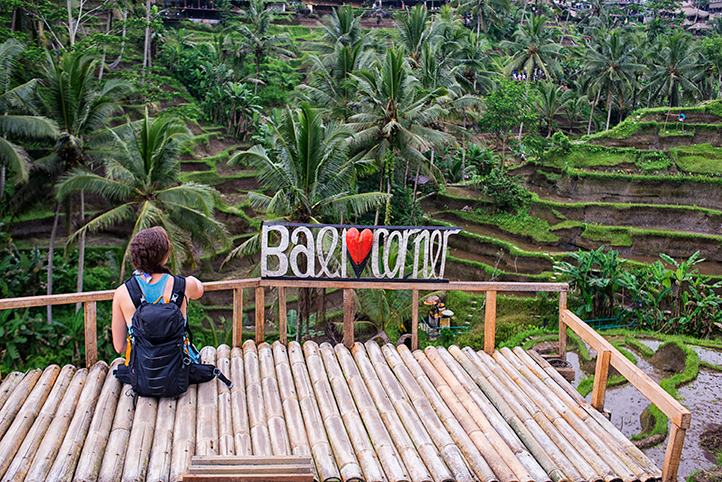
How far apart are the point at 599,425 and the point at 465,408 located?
118 cm

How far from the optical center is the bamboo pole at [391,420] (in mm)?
4184

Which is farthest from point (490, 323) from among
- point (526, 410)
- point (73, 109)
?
point (73, 109)

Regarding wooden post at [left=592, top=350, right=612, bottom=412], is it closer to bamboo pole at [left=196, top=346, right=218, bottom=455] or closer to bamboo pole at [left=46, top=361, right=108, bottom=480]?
bamboo pole at [left=196, top=346, right=218, bottom=455]

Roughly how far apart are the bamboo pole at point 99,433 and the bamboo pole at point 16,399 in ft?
2.16

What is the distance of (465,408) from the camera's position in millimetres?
5086

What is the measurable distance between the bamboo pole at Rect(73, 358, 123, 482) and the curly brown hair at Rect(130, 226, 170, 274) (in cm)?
132

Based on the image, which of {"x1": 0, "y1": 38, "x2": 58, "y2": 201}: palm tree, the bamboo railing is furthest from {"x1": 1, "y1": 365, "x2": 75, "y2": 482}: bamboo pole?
{"x1": 0, "y1": 38, "x2": 58, "y2": 201}: palm tree

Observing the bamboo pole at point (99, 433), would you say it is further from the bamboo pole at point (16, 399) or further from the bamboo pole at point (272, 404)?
the bamboo pole at point (272, 404)

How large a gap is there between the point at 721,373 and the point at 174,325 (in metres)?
15.3

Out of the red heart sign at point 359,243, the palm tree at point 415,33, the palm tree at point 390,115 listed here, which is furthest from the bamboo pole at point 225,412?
the palm tree at point 415,33

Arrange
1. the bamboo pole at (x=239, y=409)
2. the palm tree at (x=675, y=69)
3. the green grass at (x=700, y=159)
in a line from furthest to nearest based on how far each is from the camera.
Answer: the palm tree at (x=675, y=69) → the green grass at (x=700, y=159) → the bamboo pole at (x=239, y=409)

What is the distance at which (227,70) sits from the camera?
1298 inches

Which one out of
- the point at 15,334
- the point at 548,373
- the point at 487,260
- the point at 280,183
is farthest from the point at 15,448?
the point at 487,260

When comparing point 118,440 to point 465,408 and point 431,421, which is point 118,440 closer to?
point 431,421
